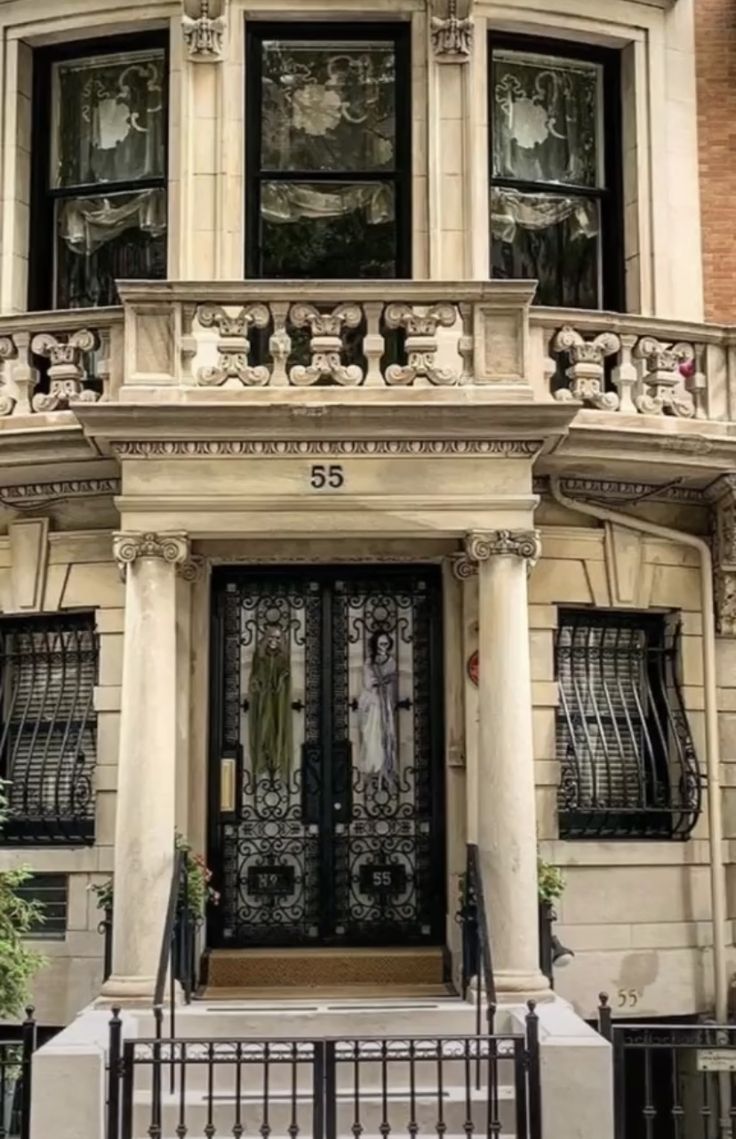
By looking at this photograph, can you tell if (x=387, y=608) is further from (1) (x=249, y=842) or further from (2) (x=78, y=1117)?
(2) (x=78, y=1117)

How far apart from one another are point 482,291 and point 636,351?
175 cm

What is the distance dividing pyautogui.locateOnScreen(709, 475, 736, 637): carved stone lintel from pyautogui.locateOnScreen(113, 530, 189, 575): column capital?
461cm

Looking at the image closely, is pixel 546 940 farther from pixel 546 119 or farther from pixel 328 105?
pixel 328 105

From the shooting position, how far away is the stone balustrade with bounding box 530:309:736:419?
39.2ft

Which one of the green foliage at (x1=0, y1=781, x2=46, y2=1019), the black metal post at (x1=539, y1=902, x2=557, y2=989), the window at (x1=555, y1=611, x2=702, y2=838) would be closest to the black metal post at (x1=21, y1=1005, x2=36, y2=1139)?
the green foliage at (x1=0, y1=781, x2=46, y2=1019)

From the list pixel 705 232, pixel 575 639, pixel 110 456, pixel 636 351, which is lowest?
pixel 575 639

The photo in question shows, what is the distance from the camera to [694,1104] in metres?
12.3

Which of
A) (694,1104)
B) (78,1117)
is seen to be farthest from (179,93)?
(694,1104)

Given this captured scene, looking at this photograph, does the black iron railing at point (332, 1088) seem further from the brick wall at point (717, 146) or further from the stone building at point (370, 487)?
the brick wall at point (717, 146)

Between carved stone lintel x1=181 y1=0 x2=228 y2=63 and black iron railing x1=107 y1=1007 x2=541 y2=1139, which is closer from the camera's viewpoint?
black iron railing x1=107 y1=1007 x2=541 y2=1139

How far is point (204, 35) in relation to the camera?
501 inches

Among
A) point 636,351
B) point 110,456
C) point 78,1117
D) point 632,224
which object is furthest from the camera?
point 632,224

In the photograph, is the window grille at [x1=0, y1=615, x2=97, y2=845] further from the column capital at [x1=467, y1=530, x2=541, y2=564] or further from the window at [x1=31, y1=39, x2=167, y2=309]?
the column capital at [x1=467, y1=530, x2=541, y2=564]

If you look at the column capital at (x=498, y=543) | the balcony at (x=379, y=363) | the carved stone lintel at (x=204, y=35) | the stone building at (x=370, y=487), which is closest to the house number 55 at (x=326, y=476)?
the stone building at (x=370, y=487)
